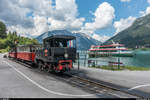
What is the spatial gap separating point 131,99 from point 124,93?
91 centimetres

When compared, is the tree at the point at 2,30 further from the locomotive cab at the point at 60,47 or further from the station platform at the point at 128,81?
the station platform at the point at 128,81

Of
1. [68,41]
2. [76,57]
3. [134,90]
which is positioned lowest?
[134,90]

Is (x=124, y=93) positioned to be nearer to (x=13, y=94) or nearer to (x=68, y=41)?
(x=13, y=94)

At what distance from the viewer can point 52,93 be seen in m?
7.31

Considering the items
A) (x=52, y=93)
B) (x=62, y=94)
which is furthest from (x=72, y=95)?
(x=52, y=93)

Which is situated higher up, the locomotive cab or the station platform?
the locomotive cab

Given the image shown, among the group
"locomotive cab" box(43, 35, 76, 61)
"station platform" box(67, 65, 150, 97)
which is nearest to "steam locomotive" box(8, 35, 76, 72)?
"locomotive cab" box(43, 35, 76, 61)

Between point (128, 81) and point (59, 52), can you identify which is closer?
point (128, 81)

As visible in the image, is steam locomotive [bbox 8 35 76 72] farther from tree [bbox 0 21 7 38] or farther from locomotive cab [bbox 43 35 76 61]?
tree [bbox 0 21 7 38]

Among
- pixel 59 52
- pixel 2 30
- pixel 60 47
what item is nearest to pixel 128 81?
pixel 59 52

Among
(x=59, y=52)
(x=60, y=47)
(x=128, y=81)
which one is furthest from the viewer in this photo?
(x=60, y=47)

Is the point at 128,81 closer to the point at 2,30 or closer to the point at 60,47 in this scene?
the point at 60,47

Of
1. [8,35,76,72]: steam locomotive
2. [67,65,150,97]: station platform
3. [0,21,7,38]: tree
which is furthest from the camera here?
[0,21,7,38]: tree

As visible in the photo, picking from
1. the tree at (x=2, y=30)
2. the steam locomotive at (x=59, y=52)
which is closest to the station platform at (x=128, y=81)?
the steam locomotive at (x=59, y=52)
